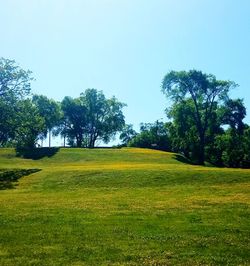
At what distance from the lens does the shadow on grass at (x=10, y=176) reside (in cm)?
3653

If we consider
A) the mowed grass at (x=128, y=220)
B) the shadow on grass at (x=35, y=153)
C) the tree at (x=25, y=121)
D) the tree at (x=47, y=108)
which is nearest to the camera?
the mowed grass at (x=128, y=220)

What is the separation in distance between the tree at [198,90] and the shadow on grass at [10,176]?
38.9m

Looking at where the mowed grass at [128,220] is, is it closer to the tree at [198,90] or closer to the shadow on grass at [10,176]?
the shadow on grass at [10,176]

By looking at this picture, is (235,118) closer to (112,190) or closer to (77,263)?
(112,190)

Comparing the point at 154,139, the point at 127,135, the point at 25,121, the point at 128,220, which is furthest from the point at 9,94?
the point at 127,135

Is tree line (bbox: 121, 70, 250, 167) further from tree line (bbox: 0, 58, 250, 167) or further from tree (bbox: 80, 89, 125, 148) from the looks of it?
tree (bbox: 80, 89, 125, 148)

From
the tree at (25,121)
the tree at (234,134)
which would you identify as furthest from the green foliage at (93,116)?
the tree at (25,121)

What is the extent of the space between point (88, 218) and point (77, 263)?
7.08 metres

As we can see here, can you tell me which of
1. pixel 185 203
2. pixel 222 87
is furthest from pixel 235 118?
pixel 185 203

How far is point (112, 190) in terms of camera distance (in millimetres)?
31547

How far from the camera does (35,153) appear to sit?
2862 inches

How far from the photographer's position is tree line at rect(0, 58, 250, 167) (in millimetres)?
51250

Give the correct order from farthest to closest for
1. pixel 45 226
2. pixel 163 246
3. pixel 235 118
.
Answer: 1. pixel 235 118
2. pixel 45 226
3. pixel 163 246

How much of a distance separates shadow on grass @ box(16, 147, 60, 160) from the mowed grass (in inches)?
1244
